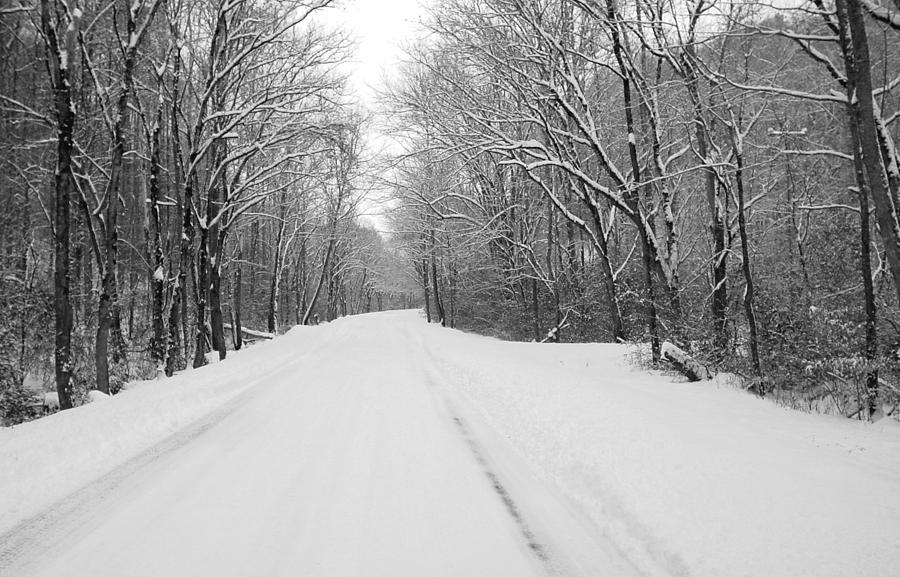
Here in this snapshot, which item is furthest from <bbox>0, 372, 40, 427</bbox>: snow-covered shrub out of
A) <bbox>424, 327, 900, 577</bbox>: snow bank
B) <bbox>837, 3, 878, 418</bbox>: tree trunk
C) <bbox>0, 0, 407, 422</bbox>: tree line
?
<bbox>837, 3, 878, 418</bbox>: tree trunk

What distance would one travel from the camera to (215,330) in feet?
56.4

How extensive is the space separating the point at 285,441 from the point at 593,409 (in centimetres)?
406

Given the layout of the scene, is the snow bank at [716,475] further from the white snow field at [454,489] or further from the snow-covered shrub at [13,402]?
the snow-covered shrub at [13,402]

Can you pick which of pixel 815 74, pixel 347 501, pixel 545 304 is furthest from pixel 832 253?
pixel 545 304

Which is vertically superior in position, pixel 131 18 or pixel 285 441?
pixel 131 18

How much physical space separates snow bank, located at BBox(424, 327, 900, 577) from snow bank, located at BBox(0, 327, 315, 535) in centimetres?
440

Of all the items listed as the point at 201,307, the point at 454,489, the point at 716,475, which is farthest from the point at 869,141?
the point at 201,307

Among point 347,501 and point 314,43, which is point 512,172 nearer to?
point 314,43

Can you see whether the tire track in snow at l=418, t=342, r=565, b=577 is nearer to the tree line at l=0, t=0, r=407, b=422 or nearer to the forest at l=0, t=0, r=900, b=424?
the forest at l=0, t=0, r=900, b=424

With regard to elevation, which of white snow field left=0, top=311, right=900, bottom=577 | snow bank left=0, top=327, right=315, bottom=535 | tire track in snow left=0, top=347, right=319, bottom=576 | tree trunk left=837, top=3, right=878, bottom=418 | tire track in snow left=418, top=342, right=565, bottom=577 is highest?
tree trunk left=837, top=3, right=878, bottom=418

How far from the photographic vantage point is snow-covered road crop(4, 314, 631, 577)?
302 cm

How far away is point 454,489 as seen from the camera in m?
4.20

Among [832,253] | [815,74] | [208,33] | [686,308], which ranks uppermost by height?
[208,33]

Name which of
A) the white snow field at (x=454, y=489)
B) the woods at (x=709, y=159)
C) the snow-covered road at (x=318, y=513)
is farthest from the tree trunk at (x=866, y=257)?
the snow-covered road at (x=318, y=513)
